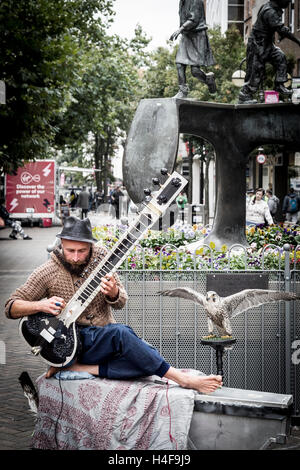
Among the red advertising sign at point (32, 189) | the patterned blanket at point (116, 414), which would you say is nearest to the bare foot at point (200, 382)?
the patterned blanket at point (116, 414)

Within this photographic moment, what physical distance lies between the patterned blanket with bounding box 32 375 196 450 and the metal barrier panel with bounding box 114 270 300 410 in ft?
4.09

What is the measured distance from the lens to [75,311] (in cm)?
473

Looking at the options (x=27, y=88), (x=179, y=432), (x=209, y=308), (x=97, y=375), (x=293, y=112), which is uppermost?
(x=27, y=88)

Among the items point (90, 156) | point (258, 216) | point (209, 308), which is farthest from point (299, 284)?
point (90, 156)

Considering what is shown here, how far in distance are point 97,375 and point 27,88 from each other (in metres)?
10.8

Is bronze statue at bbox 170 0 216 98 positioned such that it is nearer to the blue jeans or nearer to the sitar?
the sitar

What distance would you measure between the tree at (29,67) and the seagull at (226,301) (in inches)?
350

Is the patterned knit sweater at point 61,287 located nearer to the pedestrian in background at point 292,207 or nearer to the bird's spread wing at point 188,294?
the bird's spread wing at point 188,294

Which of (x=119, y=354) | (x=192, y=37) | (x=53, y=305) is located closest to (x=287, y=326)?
(x=119, y=354)

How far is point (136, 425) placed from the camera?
4703 millimetres

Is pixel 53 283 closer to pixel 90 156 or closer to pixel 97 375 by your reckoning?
pixel 97 375

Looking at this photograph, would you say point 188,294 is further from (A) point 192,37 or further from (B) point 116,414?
(A) point 192,37

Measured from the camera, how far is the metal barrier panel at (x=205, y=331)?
5980mm

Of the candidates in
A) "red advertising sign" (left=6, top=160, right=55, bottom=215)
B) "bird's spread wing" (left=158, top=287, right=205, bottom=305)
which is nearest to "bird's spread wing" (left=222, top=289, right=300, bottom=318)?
"bird's spread wing" (left=158, top=287, right=205, bottom=305)
